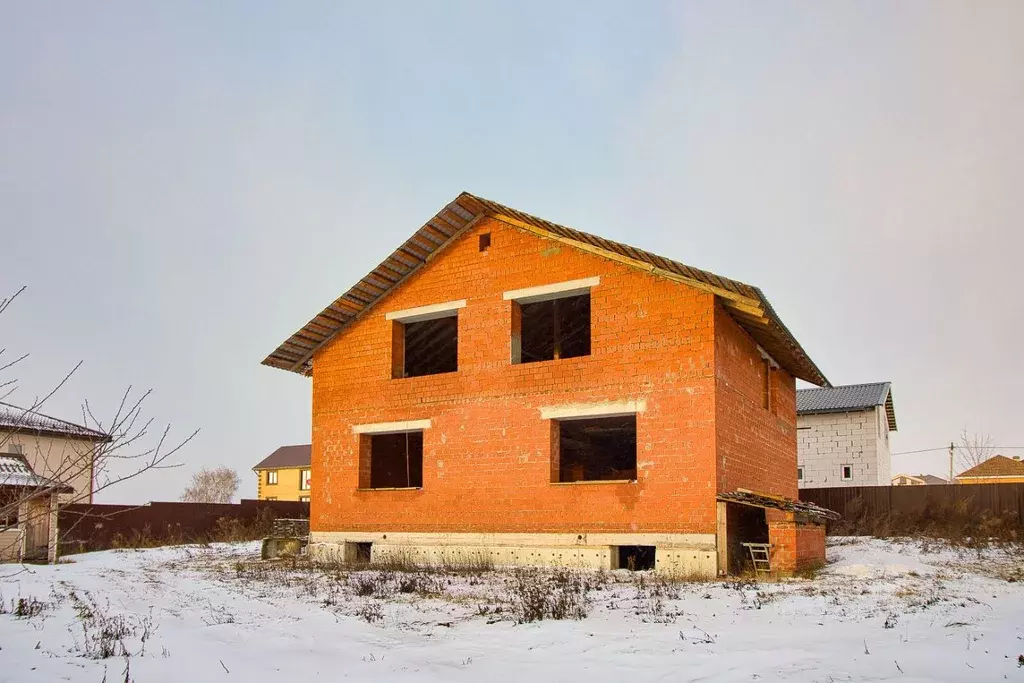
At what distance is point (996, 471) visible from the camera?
53.9 metres

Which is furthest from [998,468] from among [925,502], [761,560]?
[761,560]

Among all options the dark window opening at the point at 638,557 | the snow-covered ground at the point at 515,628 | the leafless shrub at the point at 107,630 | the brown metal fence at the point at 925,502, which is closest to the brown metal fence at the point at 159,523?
the snow-covered ground at the point at 515,628

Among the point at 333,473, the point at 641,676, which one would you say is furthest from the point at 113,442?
the point at 333,473

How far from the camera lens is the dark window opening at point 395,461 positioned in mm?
23969

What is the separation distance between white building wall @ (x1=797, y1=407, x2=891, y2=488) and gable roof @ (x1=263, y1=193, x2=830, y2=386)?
13887 mm

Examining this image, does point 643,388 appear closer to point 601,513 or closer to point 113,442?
point 601,513

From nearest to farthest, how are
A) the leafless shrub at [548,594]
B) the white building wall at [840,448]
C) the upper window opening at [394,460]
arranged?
the leafless shrub at [548,594] < the upper window opening at [394,460] < the white building wall at [840,448]

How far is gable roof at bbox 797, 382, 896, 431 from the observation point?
3603 cm

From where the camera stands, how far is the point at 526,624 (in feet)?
35.9

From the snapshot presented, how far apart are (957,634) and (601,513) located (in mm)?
8891

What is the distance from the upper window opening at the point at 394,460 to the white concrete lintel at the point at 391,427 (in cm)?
150

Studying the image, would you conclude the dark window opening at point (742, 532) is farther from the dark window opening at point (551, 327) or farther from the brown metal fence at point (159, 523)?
the brown metal fence at point (159, 523)

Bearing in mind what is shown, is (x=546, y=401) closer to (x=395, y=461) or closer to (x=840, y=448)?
(x=395, y=461)

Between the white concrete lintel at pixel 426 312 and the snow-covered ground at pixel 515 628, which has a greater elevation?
the white concrete lintel at pixel 426 312
